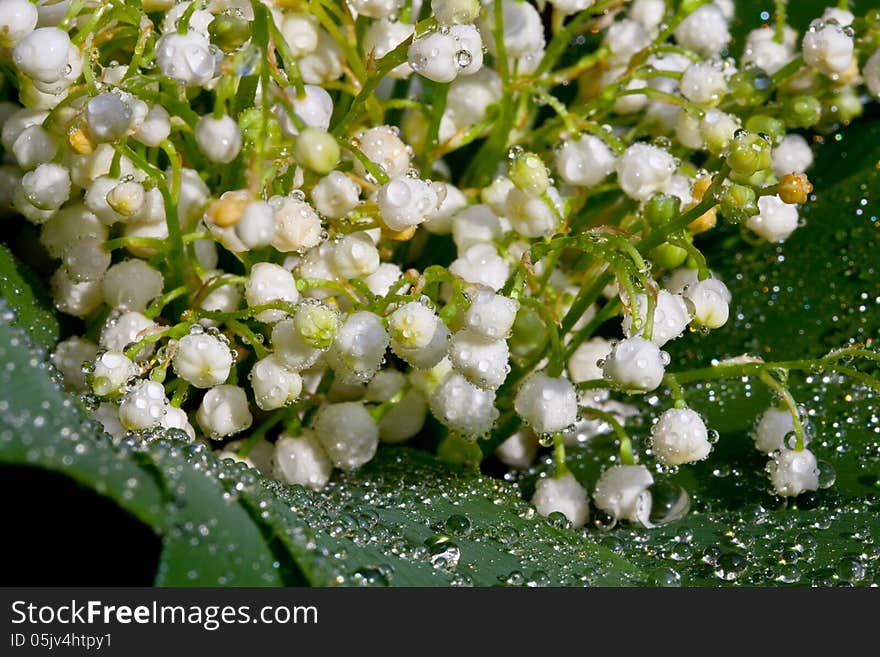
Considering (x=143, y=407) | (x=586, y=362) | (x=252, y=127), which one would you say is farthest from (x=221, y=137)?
(x=586, y=362)

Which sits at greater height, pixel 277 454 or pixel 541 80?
pixel 541 80

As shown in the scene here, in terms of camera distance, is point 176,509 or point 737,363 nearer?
point 176,509

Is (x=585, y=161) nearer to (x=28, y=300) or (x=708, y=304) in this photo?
(x=708, y=304)

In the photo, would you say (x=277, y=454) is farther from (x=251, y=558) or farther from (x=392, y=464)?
(x=251, y=558)

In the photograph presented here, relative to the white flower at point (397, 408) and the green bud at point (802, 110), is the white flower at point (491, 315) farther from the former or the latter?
the green bud at point (802, 110)

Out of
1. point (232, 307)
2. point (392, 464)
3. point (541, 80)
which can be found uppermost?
point (541, 80)

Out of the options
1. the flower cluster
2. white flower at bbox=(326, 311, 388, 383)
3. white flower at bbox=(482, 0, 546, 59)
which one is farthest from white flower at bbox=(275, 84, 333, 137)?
white flower at bbox=(482, 0, 546, 59)

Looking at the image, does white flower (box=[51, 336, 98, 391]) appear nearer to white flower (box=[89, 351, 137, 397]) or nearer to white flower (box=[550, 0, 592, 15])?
white flower (box=[89, 351, 137, 397])

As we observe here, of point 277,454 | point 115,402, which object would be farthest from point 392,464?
point 115,402
